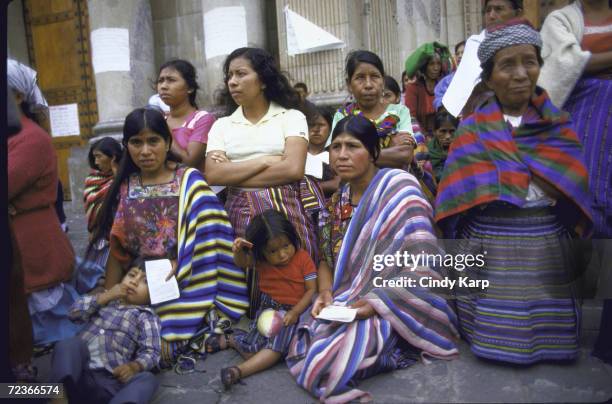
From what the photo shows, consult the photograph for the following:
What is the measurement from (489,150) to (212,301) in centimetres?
190

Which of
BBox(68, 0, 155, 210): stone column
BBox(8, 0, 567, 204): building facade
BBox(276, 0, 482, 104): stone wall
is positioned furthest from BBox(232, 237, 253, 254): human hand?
Answer: BBox(68, 0, 155, 210): stone column

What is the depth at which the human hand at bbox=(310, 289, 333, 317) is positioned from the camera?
288cm

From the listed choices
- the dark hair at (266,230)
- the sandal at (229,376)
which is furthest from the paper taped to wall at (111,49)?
the sandal at (229,376)

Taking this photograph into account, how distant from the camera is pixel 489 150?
2.68 meters

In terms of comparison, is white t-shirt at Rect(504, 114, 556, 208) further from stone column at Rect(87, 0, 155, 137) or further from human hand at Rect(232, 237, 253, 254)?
stone column at Rect(87, 0, 155, 137)

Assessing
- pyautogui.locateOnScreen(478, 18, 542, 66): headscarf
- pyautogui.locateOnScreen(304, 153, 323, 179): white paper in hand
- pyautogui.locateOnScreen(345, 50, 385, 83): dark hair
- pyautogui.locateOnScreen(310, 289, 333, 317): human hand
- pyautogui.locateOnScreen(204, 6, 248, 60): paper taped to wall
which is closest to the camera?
pyautogui.locateOnScreen(478, 18, 542, 66): headscarf

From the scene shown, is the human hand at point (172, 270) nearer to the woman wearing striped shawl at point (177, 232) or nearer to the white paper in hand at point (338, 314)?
the woman wearing striped shawl at point (177, 232)

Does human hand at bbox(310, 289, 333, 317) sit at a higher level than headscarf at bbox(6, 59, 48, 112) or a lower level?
lower

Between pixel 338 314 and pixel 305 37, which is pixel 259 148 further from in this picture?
pixel 305 37

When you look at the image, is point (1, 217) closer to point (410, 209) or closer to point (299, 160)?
point (299, 160)

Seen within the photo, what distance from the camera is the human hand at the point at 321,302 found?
2.88 meters

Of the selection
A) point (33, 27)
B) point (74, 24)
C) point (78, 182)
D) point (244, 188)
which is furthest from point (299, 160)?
point (33, 27)

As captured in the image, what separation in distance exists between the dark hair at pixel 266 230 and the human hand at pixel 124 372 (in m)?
0.95

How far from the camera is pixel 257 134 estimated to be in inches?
137
